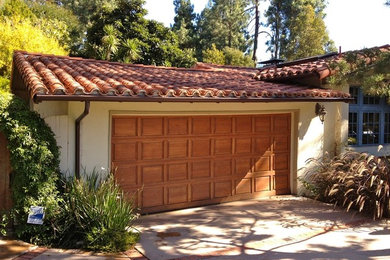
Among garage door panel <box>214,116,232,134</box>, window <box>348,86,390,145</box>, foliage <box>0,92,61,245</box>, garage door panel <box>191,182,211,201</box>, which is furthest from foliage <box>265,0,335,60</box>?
foliage <box>0,92,61,245</box>

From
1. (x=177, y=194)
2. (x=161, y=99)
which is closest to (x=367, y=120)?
(x=177, y=194)

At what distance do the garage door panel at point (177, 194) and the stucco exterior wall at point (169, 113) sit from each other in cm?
163

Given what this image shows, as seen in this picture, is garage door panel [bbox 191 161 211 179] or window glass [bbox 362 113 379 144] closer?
garage door panel [bbox 191 161 211 179]

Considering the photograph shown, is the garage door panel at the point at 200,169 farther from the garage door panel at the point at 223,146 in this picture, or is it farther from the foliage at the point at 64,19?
the foliage at the point at 64,19

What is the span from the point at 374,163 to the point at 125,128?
5672 millimetres

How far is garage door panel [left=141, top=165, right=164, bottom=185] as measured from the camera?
27.1 ft

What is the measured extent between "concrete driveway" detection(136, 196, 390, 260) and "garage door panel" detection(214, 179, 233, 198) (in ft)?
0.89

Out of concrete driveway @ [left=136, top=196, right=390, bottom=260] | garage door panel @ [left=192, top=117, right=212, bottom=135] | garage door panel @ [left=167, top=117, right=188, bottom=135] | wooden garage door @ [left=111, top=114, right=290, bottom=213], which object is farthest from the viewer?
garage door panel @ [left=192, top=117, right=212, bottom=135]

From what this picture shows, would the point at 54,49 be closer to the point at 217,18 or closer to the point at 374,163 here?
the point at 374,163

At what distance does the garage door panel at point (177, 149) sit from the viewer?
28.1 ft

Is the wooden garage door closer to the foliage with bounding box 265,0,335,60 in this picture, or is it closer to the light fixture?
the light fixture

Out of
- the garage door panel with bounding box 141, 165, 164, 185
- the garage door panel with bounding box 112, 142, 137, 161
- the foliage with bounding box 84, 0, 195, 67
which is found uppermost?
the foliage with bounding box 84, 0, 195, 67

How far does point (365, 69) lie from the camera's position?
6.48 metres

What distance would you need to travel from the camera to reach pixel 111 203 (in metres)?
6.25
